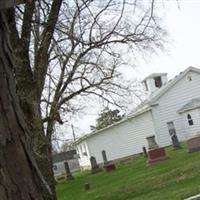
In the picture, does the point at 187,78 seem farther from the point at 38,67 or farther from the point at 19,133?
the point at 19,133

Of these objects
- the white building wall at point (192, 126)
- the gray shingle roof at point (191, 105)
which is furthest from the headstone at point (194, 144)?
the gray shingle roof at point (191, 105)

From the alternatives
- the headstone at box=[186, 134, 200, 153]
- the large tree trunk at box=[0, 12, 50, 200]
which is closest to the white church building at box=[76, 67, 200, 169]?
the headstone at box=[186, 134, 200, 153]

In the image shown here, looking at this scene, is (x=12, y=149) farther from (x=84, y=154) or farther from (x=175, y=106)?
(x=84, y=154)

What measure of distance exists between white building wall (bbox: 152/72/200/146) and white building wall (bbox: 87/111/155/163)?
75 cm

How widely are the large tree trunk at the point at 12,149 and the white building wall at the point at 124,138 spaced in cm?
3913

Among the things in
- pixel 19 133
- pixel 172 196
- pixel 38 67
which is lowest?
pixel 172 196

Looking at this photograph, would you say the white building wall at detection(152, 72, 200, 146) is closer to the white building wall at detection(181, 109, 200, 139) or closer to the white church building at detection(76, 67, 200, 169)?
the white church building at detection(76, 67, 200, 169)

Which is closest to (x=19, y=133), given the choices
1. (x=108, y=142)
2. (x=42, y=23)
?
(x=42, y=23)

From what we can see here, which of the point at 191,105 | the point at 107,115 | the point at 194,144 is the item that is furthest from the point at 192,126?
the point at 107,115

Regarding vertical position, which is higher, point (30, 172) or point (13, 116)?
point (13, 116)

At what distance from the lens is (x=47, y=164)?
34.7 ft

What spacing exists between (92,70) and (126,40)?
192 centimetres

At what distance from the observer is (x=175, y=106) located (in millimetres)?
43531

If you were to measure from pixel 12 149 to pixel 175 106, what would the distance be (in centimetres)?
4179
